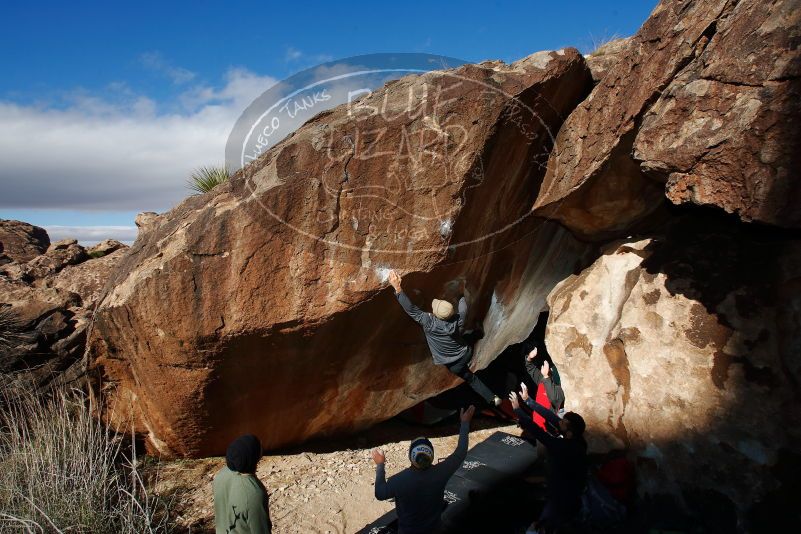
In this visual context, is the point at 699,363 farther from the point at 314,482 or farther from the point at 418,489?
the point at 314,482

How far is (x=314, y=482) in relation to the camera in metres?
4.82

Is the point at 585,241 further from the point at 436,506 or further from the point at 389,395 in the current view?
the point at 436,506

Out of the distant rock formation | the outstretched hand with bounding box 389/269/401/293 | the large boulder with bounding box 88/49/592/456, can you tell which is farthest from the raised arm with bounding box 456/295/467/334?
the distant rock formation

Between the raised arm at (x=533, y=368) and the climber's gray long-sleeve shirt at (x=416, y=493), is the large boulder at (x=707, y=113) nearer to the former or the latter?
the raised arm at (x=533, y=368)

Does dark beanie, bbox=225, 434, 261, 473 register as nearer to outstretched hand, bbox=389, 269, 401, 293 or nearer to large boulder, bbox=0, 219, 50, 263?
outstretched hand, bbox=389, 269, 401, 293

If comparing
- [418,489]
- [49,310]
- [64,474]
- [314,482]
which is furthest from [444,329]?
[49,310]

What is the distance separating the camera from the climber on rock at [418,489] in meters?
3.01

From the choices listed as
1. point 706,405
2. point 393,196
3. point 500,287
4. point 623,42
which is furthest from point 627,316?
point 623,42

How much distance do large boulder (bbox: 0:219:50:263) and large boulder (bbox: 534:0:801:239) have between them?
8212 mm

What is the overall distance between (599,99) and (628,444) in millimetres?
2671

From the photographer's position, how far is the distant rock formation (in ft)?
16.4

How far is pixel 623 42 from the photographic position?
217 inches

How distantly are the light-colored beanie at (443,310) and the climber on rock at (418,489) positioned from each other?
1.51 meters

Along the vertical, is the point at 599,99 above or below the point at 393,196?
above
